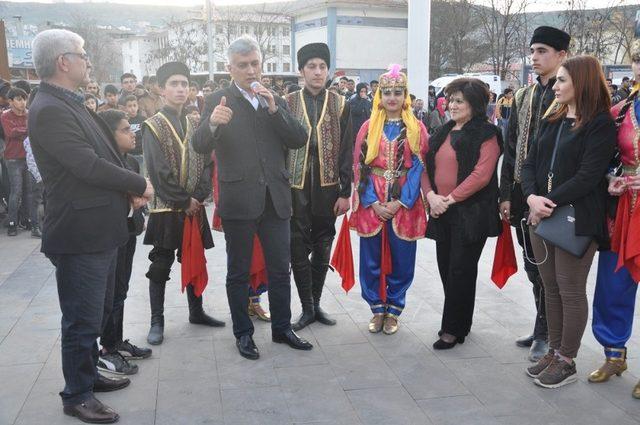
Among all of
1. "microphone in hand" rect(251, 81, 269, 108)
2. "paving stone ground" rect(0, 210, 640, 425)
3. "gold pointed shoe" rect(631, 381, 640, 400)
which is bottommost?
"paving stone ground" rect(0, 210, 640, 425)

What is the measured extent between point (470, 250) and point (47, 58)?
8.76ft

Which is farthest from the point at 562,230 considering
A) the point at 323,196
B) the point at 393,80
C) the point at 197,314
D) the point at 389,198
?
the point at 197,314

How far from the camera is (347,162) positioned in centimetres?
432

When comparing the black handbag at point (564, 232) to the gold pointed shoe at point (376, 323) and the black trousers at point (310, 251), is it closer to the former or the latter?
the gold pointed shoe at point (376, 323)

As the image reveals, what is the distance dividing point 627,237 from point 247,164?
2.15 meters

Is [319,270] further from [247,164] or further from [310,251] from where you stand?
[247,164]

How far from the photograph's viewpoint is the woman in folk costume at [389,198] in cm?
410

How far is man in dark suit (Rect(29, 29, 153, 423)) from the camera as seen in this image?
2768 millimetres

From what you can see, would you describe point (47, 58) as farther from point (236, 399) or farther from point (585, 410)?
point (585, 410)

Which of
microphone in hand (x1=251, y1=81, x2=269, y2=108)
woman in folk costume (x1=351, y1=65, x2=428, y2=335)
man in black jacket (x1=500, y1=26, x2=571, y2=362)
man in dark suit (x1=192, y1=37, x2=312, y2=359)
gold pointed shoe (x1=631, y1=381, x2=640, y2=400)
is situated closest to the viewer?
gold pointed shoe (x1=631, y1=381, x2=640, y2=400)

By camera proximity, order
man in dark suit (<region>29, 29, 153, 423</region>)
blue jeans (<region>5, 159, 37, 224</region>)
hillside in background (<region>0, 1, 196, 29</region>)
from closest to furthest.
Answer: man in dark suit (<region>29, 29, 153, 423</region>), blue jeans (<region>5, 159, 37, 224</region>), hillside in background (<region>0, 1, 196, 29</region>)

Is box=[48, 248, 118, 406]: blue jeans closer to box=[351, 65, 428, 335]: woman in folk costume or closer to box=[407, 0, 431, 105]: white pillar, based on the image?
box=[351, 65, 428, 335]: woman in folk costume

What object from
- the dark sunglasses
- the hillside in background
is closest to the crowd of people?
the dark sunglasses

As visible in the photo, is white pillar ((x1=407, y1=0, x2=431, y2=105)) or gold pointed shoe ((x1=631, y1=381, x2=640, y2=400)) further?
white pillar ((x1=407, y1=0, x2=431, y2=105))
